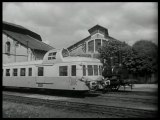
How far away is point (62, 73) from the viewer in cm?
1434

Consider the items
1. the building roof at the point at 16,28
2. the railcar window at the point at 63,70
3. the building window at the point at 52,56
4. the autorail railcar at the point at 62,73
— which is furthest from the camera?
the building roof at the point at 16,28

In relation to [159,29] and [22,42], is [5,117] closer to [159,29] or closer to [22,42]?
[159,29]

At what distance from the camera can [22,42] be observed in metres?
29.9

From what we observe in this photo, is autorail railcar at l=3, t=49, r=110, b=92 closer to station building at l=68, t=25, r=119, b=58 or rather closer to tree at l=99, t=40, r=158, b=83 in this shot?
tree at l=99, t=40, r=158, b=83

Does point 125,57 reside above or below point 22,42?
below

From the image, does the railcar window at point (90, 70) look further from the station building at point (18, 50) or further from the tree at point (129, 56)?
the station building at point (18, 50)

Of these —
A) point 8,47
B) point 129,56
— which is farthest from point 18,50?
point 129,56

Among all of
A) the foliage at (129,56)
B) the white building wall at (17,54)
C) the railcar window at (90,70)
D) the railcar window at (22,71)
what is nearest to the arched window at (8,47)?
the white building wall at (17,54)

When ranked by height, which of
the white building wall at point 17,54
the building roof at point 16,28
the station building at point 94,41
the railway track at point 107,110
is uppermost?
the building roof at point 16,28

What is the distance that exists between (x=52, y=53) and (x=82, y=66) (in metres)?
3.24

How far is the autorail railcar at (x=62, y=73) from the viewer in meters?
13.6

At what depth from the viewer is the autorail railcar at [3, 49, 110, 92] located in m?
13.6

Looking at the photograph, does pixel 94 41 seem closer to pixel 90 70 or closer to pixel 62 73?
pixel 90 70

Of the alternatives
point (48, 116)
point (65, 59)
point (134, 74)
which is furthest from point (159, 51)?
point (134, 74)
